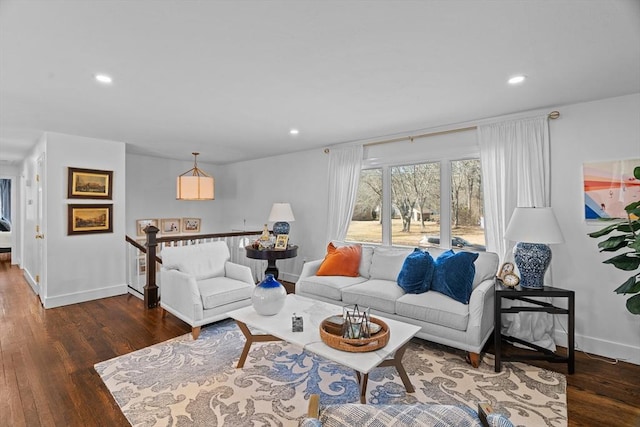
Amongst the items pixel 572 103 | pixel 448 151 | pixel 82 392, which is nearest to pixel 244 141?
pixel 448 151

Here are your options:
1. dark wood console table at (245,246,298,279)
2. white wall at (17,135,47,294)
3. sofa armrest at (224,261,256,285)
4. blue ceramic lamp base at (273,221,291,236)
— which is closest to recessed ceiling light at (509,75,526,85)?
sofa armrest at (224,261,256,285)

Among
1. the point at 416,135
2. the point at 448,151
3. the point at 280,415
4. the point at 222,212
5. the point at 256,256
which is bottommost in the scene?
the point at 280,415

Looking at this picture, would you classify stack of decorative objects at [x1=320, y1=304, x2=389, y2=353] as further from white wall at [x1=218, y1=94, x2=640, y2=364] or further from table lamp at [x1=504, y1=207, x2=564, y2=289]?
white wall at [x1=218, y1=94, x2=640, y2=364]

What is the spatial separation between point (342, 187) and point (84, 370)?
140 inches

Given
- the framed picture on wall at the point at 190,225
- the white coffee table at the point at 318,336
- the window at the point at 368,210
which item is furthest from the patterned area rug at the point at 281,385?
the framed picture on wall at the point at 190,225

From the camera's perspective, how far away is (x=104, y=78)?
2.38m

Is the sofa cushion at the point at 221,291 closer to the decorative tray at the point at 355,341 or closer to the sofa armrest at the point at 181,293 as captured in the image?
the sofa armrest at the point at 181,293

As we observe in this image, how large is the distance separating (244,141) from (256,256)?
67.8 inches

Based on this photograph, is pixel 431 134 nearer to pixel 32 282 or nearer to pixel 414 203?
pixel 414 203

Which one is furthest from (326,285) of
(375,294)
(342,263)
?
(375,294)

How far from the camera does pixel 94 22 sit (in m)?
1.67

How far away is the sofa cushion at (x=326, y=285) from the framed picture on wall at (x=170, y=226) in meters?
3.84

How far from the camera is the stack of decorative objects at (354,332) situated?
78.2 inches

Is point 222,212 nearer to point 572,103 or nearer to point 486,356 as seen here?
point 486,356
